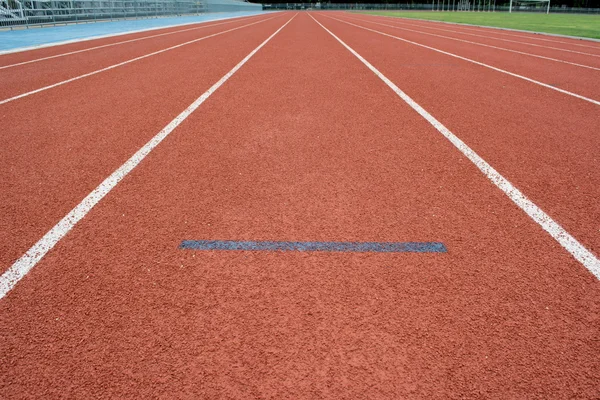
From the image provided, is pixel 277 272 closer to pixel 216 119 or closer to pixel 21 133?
pixel 216 119

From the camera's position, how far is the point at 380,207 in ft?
11.1

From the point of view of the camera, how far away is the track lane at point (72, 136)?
132 inches

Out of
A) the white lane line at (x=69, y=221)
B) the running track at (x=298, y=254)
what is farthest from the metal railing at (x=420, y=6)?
the white lane line at (x=69, y=221)

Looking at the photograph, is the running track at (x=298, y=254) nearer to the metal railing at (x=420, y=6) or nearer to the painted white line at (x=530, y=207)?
the painted white line at (x=530, y=207)

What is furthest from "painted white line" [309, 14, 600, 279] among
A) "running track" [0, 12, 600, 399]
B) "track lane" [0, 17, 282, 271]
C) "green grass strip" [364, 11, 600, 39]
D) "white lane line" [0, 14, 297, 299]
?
"green grass strip" [364, 11, 600, 39]

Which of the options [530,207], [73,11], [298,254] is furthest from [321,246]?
[73,11]

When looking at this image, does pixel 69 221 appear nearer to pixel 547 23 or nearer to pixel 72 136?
pixel 72 136

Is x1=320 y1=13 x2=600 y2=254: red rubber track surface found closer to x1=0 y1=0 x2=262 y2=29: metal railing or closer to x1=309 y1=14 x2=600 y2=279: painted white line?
x1=309 y1=14 x2=600 y2=279: painted white line

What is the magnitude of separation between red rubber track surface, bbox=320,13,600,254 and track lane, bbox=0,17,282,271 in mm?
3770

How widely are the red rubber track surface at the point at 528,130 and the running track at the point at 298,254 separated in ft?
0.12

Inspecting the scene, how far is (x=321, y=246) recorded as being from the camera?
286cm

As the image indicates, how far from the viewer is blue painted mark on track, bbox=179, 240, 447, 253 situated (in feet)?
9.23

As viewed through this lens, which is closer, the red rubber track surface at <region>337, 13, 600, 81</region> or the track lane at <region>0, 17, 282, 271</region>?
the track lane at <region>0, 17, 282, 271</region>

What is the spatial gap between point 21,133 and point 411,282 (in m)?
4.99
